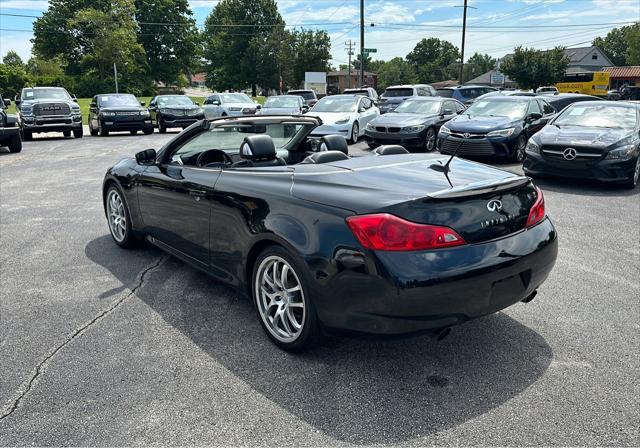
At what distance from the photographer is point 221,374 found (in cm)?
303

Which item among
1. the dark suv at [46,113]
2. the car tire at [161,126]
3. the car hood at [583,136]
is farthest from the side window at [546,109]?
the dark suv at [46,113]

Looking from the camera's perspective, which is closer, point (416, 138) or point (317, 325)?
point (317, 325)

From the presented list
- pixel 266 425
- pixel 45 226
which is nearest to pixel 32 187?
pixel 45 226

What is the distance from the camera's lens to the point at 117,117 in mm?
19953

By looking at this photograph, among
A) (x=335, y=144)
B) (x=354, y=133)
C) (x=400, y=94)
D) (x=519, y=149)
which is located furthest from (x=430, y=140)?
(x=400, y=94)

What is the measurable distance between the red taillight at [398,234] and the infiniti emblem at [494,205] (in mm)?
363

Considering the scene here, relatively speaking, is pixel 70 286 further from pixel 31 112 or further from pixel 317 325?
pixel 31 112

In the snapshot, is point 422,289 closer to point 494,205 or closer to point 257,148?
point 494,205

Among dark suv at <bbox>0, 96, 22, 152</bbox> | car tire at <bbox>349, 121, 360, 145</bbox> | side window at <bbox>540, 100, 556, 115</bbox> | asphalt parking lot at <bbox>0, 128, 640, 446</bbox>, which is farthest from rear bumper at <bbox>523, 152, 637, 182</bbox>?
dark suv at <bbox>0, 96, 22, 152</bbox>

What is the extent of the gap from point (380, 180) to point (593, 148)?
676 cm

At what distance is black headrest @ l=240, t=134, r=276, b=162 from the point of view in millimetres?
3785

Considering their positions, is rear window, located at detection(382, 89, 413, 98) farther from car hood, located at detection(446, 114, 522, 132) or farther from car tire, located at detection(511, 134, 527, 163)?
car tire, located at detection(511, 134, 527, 163)

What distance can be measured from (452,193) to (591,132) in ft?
24.5

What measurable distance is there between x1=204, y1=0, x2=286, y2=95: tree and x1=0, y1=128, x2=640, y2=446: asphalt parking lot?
70.7m
